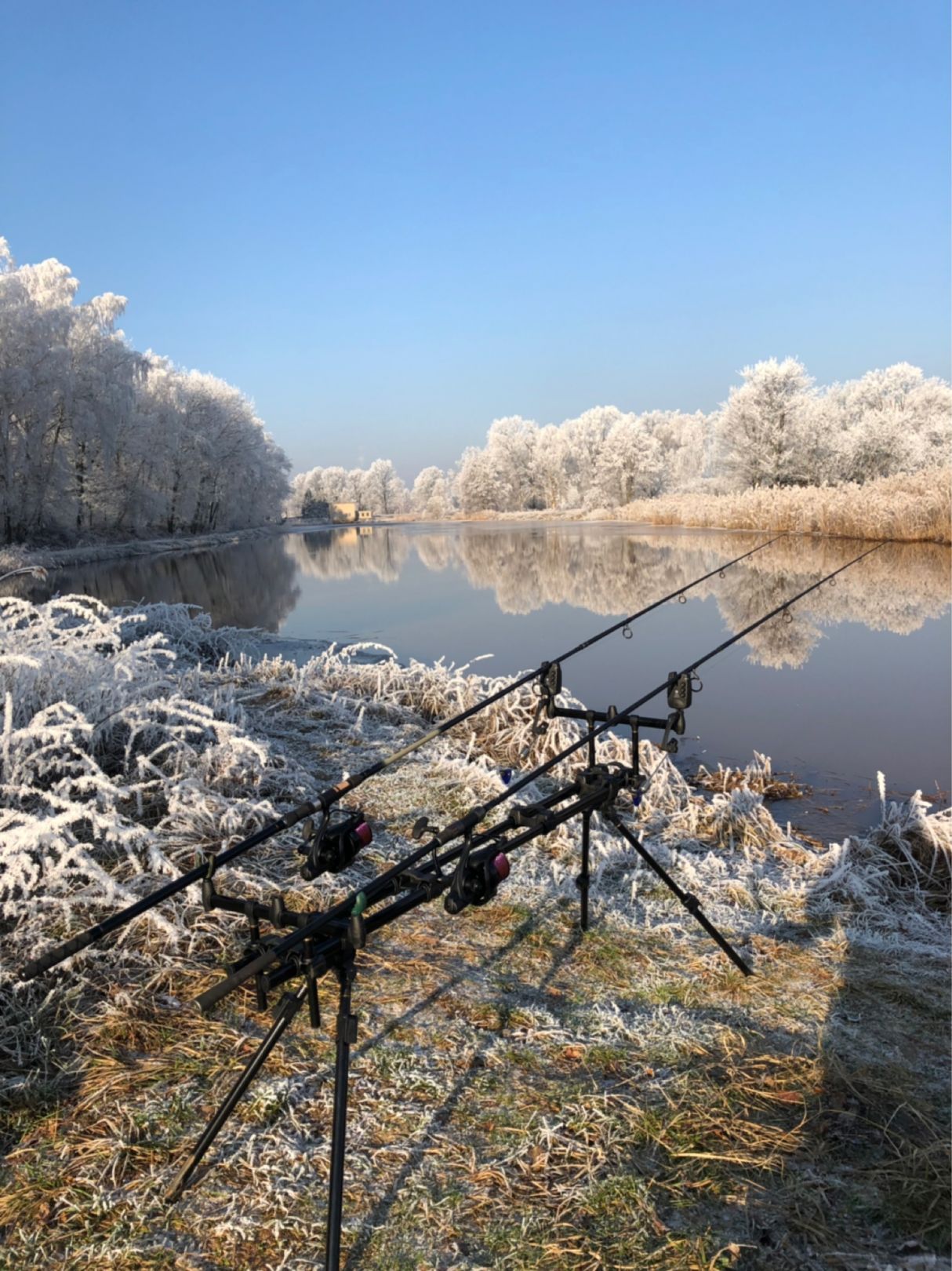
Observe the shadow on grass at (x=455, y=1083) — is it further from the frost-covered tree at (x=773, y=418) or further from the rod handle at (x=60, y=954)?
the frost-covered tree at (x=773, y=418)

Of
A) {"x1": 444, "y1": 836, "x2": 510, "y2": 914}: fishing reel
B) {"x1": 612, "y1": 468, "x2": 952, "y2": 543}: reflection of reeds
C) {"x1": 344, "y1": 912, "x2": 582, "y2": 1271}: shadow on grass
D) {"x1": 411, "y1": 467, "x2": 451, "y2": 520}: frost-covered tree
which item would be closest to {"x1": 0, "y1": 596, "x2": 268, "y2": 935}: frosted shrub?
{"x1": 344, "y1": 912, "x2": 582, "y2": 1271}: shadow on grass

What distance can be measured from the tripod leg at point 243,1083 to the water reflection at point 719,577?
10.2 meters

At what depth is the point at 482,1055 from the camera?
2711mm

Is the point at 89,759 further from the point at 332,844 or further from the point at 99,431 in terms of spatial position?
the point at 99,431

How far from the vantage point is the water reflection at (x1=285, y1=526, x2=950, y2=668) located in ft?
45.0

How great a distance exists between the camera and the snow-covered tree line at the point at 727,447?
42.7 m

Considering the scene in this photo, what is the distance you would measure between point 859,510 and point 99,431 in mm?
31730

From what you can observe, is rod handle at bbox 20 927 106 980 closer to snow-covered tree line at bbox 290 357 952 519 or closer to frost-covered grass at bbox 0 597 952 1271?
frost-covered grass at bbox 0 597 952 1271

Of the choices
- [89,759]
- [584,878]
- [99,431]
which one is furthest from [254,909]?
[99,431]

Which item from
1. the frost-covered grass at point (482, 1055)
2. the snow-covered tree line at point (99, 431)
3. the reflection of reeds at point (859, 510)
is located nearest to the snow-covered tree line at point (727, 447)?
the reflection of reeds at point (859, 510)

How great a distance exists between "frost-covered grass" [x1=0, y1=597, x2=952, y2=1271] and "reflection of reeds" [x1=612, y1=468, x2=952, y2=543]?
1989 cm

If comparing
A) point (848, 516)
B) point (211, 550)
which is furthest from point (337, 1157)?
point (211, 550)

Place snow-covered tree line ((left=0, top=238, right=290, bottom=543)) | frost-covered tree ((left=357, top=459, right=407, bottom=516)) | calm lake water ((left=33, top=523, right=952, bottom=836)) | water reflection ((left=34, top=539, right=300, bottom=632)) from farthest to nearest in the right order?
frost-covered tree ((left=357, top=459, right=407, bottom=516)) < snow-covered tree line ((left=0, top=238, right=290, bottom=543)) < water reflection ((left=34, top=539, right=300, bottom=632)) < calm lake water ((left=33, top=523, right=952, bottom=836))

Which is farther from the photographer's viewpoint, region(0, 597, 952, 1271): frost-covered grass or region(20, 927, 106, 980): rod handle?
region(0, 597, 952, 1271): frost-covered grass
